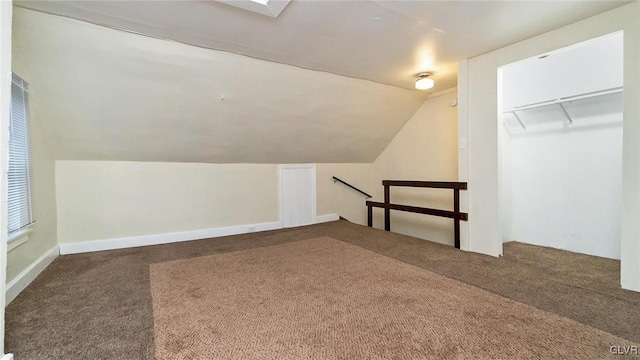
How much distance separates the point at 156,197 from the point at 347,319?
308 centimetres

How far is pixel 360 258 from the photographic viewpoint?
2.78 metres

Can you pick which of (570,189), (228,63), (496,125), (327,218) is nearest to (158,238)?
(228,63)

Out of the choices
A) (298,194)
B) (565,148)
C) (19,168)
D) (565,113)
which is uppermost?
(565,113)

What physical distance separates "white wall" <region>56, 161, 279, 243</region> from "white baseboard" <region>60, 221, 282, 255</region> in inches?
2.2

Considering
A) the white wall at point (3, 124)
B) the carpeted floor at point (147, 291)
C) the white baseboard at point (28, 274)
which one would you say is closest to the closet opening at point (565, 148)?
the carpeted floor at point (147, 291)

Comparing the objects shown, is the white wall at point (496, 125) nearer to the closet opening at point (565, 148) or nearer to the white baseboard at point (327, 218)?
the closet opening at point (565, 148)

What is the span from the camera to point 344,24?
6.98 ft

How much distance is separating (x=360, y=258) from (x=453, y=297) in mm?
1044

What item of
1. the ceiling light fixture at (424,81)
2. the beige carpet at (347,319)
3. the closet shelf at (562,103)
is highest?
the ceiling light fixture at (424,81)

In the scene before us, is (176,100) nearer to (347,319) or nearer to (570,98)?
(347,319)

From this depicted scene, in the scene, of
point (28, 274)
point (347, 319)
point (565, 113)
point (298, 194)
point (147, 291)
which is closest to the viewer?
point (347, 319)

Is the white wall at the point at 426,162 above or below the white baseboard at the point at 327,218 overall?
above

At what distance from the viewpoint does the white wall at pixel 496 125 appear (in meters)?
1.95

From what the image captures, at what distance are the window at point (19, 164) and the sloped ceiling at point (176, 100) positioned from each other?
0.56ft
